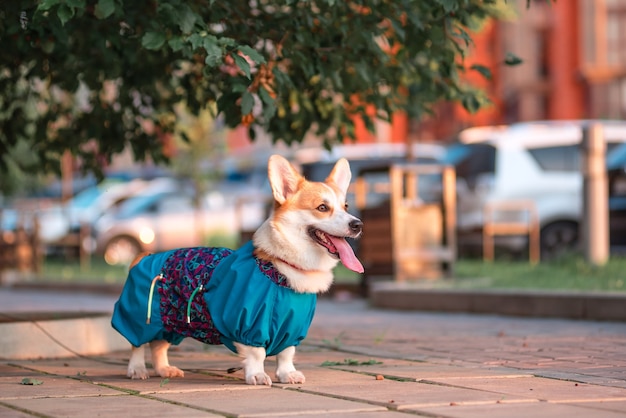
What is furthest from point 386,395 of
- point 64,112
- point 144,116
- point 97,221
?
point 97,221

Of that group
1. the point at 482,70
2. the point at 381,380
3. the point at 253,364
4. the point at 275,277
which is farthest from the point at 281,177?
the point at 482,70

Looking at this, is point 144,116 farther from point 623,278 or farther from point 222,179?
point 222,179

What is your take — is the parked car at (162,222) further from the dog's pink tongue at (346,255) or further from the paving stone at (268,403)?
the paving stone at (268,403)

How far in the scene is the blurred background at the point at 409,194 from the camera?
16.9m

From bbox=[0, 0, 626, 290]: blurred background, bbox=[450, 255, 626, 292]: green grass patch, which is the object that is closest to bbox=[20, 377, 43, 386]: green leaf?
bbox=[0, 0, 626, 290]: blurred background

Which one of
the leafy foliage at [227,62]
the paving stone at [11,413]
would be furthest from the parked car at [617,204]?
the paving stone at [11,413]

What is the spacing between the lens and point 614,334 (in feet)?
32.9

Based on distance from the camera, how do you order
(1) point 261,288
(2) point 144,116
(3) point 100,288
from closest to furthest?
(1) point 261,288, (2) point 144,116, (3) point 100,288

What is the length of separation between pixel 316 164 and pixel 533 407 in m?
20.6

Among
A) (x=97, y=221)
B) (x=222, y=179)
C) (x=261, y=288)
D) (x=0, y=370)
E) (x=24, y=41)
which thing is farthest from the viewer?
(x=222, y=179)

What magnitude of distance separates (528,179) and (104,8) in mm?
15357

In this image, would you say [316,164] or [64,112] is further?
[316,164]

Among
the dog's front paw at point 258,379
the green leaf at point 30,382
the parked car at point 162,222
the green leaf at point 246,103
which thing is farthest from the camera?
the parked car at point 162,222

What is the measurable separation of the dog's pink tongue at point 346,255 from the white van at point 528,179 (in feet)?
48.8
